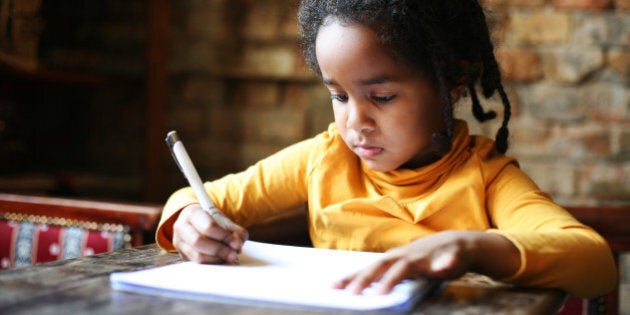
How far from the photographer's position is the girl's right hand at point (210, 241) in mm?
750

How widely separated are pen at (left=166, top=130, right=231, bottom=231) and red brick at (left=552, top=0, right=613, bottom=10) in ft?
4.14

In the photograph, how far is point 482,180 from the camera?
0.94m

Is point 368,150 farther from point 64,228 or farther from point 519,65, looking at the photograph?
point 519,65

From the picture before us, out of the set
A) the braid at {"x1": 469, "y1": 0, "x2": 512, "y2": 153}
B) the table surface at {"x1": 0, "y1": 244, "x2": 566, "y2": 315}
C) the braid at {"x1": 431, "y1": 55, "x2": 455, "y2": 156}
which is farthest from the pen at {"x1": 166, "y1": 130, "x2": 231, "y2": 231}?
the braid at {"x1": 469, "y1": 0, "x2": 512, "y2": 153}

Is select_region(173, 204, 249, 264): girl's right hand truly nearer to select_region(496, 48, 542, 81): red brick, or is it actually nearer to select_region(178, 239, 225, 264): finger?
select_region(178, 239, 225, 264): finger

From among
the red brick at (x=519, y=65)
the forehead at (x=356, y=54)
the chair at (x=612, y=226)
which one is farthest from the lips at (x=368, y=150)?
the red brick at (x=519, y=65)

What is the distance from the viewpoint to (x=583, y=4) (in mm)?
1718

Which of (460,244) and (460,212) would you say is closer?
(460,244)

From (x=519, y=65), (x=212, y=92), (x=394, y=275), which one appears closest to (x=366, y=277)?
(x=394, y=275)

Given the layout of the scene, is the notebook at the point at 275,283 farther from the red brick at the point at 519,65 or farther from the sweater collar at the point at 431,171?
the red brick at the point at 519,65

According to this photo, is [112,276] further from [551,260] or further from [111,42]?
[111,42]

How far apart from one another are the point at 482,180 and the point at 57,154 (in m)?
1.81

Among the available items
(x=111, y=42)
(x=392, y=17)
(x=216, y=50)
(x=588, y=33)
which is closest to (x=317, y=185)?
(x=392, y=17)

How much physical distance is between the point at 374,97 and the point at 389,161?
0.10 meters
